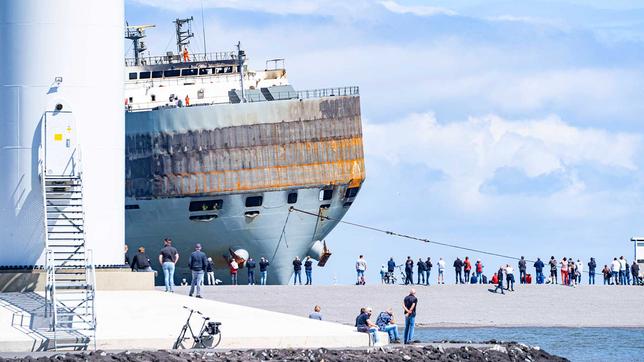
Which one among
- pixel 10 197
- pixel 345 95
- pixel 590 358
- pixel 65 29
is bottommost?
pixel 590 358

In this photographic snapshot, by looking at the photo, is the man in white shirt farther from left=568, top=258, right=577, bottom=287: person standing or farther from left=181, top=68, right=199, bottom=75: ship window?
left=181, top=68, right=199, bottom=75: ship window

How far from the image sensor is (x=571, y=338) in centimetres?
4772

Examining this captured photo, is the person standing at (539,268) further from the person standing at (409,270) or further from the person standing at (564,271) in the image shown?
the person standing at (409,270)

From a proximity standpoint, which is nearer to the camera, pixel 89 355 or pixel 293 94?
pixel 89 355

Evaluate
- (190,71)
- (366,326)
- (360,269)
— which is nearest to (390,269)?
(360,269)

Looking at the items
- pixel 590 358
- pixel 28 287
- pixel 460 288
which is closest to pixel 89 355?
pixel 28 287

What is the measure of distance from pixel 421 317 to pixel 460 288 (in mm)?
5316

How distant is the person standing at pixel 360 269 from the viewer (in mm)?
57781

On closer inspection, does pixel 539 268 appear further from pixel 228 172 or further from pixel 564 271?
pixel 228 172

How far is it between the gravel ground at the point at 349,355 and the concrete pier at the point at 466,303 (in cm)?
1998

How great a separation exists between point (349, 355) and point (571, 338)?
22200 mm

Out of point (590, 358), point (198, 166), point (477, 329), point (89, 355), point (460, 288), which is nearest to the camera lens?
point (89, 355)

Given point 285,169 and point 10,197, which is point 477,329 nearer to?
point 285,169

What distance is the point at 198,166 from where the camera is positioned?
203 ft
